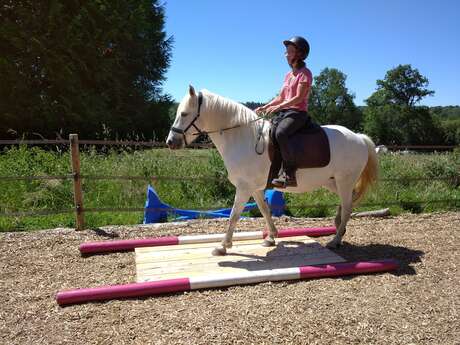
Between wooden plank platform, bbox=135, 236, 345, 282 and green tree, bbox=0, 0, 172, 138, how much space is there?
45.7 ft

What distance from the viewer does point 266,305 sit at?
3.46 metres

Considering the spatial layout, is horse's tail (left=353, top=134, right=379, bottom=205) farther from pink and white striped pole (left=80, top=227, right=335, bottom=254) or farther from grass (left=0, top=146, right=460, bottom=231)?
grass (left=0, top=146, right=460, bottom=231)

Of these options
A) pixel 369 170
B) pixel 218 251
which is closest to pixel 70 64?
pixel 218 251

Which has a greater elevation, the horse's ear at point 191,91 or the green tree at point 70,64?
the green tree at point 70,64

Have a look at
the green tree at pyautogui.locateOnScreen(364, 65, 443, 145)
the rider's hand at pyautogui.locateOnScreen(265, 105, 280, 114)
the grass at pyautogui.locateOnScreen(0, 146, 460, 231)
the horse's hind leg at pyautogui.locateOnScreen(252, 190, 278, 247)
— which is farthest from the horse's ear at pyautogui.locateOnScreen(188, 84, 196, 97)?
the green tree at pyautogui.locateOnScreen(364, 65, 443, 145)

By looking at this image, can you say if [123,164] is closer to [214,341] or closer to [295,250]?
[295,250]

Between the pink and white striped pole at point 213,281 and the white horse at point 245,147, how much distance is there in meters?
0.86

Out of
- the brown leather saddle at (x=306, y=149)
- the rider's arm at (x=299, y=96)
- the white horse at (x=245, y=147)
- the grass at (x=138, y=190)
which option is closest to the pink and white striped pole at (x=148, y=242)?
the white horse at (x=245, y=147)

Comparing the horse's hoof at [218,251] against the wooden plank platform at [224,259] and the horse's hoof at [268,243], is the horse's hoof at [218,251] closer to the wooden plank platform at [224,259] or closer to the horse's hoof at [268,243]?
the wooden plank platform at [224,259]

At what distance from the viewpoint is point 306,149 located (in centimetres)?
445

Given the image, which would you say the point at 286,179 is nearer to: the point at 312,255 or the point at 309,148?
the point at 309,148

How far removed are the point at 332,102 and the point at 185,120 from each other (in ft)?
197

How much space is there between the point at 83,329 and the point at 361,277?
3072 mm

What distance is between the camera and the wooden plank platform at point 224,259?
4.15 metres
